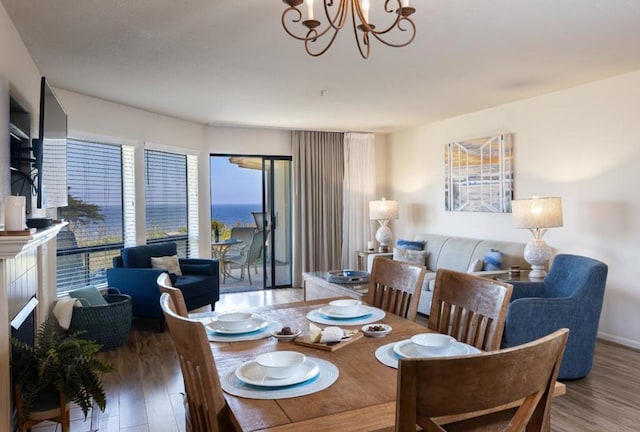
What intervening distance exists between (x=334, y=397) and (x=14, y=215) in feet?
5.70

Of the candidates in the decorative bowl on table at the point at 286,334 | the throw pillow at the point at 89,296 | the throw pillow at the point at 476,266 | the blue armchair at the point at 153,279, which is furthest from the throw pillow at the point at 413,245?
the decorative bowl on table at the point at 286,334

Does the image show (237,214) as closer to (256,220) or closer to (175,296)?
(256,220)

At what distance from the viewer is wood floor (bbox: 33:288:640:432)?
2.63 m

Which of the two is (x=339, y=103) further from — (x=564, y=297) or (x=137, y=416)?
(x=137, y=416)

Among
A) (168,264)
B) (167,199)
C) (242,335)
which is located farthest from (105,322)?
(242,335)

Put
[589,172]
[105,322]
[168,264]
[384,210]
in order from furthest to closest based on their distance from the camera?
[384,210], [168,264], [589,172], [105,322]

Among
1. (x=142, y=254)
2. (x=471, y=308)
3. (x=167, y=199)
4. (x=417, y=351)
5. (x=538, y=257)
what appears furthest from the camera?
(x=167, y=199)

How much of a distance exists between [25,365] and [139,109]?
366 cm

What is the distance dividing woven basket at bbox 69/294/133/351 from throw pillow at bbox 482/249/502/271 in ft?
11.3

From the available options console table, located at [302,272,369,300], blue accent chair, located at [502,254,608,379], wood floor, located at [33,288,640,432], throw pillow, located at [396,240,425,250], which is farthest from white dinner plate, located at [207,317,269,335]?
throw pillow, located at [396,240,425,250]

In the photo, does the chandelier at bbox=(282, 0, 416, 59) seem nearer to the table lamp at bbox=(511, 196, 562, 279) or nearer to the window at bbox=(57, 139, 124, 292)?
the table lamp at bbox=(511, 196, 562, 279)

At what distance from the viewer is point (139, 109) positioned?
526 centimetres

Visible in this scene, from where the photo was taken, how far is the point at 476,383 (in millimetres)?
842

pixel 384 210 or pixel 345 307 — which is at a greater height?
pixel 384 210
